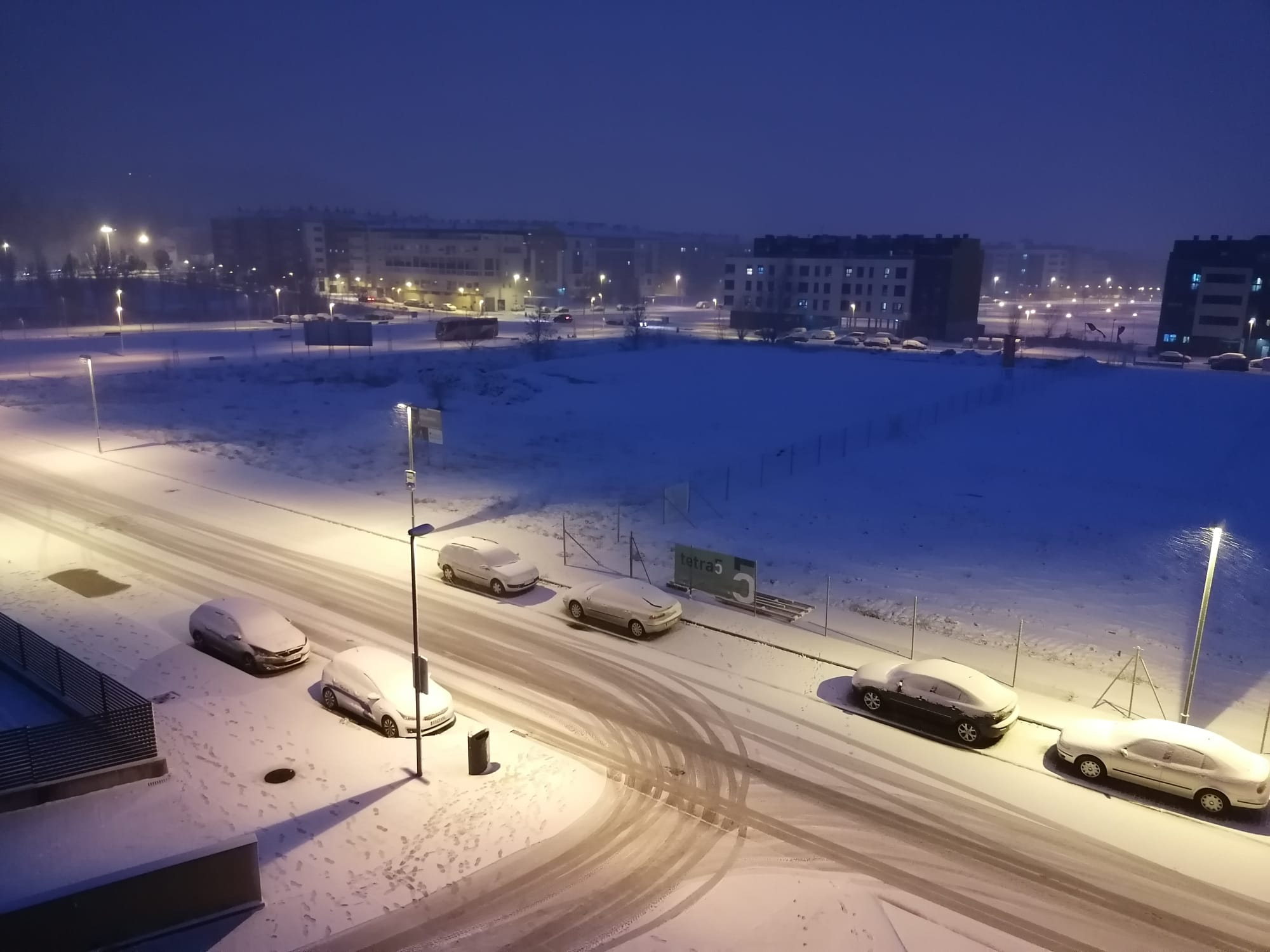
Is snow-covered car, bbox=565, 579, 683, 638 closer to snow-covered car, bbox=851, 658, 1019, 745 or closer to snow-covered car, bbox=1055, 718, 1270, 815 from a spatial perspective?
snow-covered car, bbox=851, 658, 1019, 745

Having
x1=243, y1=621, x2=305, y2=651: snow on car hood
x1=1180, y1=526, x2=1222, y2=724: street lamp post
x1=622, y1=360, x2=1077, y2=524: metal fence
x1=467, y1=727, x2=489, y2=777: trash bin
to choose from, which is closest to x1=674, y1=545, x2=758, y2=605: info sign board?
x1=622, y1=360, x2=1077, y2=524: metal fence

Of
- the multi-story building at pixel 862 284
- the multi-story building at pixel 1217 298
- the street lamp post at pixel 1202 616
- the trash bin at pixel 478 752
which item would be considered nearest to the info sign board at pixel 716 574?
the trash bin at pixel 478 752

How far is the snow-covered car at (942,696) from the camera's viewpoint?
17.9 metres

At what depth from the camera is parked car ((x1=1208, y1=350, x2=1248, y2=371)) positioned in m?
77.1

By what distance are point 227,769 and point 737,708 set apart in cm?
1044

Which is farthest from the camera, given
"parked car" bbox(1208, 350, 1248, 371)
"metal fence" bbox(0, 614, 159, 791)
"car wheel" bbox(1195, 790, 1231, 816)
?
"parked car" bbox(1208, 350, 1248, 371)

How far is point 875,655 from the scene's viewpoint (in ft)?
71.8

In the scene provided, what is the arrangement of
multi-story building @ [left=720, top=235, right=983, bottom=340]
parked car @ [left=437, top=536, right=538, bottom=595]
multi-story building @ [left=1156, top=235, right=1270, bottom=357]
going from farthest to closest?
multi-story building @ [left=720, top=235, right=983, bottom=340]
multi-story building @ [left=1156, top=235, right=1270, bottom=357]
parked car @ [left=437, top=536, right=538, bottom=595]

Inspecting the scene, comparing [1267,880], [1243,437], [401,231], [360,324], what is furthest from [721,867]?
[401,231]

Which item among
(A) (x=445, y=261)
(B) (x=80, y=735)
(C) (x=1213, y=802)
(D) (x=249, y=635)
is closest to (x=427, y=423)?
(D) (x=249, y=635)

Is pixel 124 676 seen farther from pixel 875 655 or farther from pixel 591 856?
pixel 875 655

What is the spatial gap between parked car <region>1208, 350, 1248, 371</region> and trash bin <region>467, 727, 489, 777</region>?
83158 millimetres

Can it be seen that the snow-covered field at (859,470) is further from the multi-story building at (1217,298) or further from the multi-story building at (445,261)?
the multi-story building at (445,261)

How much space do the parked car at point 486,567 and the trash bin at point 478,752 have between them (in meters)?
8.90
